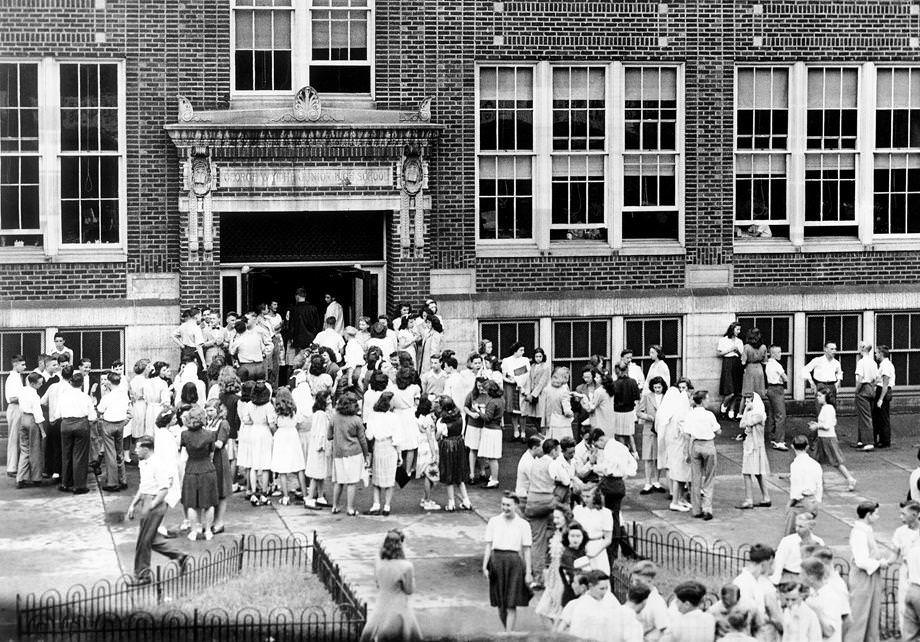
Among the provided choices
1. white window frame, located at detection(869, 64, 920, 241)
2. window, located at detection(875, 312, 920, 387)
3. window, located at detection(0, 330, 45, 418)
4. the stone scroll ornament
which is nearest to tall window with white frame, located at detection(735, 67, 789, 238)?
white window frame, located at detection(869, 64, 920, 241)

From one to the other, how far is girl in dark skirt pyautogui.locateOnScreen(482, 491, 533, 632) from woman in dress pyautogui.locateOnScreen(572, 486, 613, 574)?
61 centimetres

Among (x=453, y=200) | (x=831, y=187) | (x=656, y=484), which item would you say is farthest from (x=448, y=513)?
(x=831, y=187)

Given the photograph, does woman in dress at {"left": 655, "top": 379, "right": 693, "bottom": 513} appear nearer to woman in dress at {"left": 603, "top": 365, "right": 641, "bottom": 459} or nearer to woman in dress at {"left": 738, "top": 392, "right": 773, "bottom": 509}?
woman in dress at {"left": 738, "top": 392, "right": 773, "bottom": 509}

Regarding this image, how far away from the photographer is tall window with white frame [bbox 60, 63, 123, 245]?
2694 cm

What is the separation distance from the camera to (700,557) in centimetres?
1886

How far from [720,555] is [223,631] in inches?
228

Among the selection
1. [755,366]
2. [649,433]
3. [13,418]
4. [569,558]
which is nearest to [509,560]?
[569,558]

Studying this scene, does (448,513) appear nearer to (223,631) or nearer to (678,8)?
(223,631)

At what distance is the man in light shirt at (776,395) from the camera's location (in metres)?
25.9

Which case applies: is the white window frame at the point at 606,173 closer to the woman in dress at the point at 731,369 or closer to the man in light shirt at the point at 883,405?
the woman in dress at the point at 731,369

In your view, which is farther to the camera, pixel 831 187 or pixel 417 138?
pixel 831 187

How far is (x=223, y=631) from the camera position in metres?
15.5

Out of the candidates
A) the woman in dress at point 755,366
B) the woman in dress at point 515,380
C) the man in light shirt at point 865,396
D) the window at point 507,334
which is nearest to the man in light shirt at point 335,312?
the window at point 507,334

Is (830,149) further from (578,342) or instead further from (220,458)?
(220,458)
